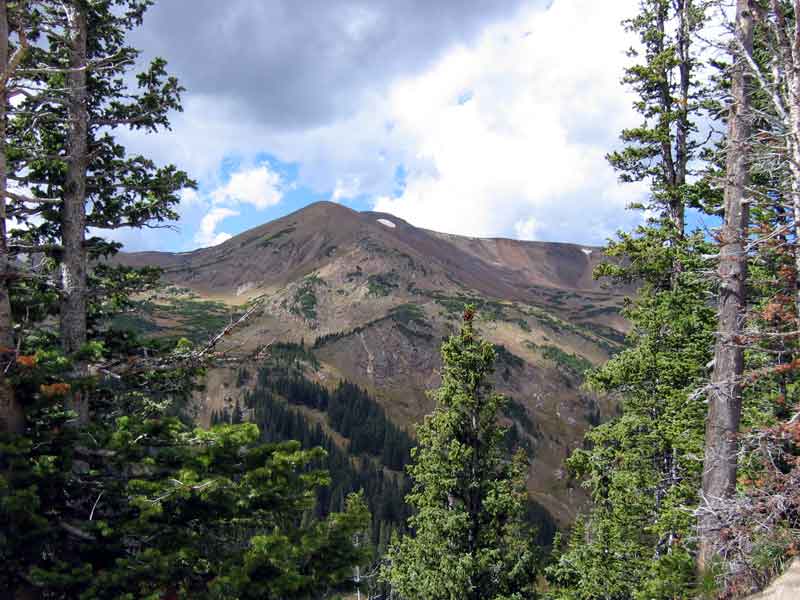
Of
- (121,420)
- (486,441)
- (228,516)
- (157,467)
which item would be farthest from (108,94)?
(486,441)

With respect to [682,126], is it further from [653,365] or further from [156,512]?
[156,512]

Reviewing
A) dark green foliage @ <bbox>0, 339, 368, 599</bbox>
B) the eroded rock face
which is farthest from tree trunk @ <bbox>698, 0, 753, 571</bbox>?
dark green foliage @ <bbox>0, 339, 368, 599</bbox>

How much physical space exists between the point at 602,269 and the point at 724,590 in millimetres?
10392

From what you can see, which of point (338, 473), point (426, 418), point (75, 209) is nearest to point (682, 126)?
point (426, 418)

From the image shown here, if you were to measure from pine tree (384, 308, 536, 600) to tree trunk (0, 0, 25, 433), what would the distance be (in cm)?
1140

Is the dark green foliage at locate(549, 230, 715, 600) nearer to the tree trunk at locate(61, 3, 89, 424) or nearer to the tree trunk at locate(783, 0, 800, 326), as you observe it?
the tree trunk at locate(783, 0, 800, 326)

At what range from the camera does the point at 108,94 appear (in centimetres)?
1063

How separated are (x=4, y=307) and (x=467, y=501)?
13264 mm

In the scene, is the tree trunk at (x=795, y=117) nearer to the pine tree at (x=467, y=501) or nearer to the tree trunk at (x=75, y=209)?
the pine tree at (x=467, y=501)

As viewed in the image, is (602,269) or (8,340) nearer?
(8,340)

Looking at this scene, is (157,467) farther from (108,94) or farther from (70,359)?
(108,94)

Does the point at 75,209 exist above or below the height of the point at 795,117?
below

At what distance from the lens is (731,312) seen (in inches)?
377

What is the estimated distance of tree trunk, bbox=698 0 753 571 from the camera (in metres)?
9.21
